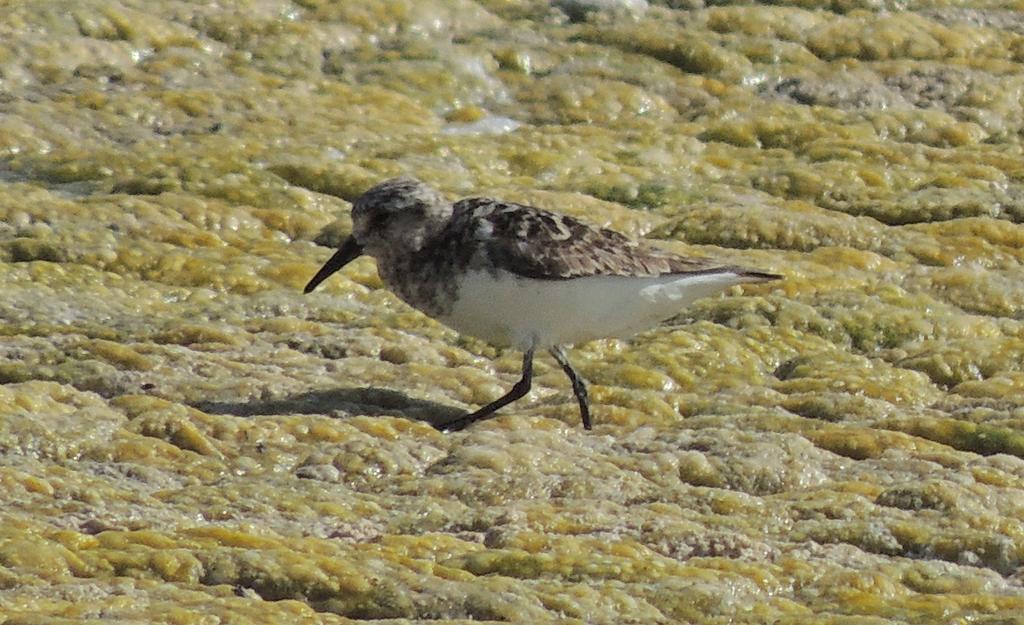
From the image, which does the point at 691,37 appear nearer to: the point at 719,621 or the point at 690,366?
the point at 690,366

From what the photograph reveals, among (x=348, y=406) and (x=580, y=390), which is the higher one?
A: (x=580, y=390)

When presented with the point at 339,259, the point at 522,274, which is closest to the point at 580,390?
the point at 522,274

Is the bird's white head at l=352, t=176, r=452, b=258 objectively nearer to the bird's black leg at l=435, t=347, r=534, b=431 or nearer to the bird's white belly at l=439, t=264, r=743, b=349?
the bird's white belly at l=439, t=264, r=743, b=349

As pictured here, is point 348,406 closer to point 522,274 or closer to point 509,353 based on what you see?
point 522,274

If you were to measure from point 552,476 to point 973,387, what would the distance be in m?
3.13

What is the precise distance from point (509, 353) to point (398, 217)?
124cm

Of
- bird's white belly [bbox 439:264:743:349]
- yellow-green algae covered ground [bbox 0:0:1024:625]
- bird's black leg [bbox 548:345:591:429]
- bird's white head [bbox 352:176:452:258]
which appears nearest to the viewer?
yellow-green algae covered ground [bbox 0:0:1024:625]

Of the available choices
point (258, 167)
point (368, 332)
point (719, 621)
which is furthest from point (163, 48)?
point (719, 621)

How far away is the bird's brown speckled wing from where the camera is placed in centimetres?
980

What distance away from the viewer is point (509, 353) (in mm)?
11023

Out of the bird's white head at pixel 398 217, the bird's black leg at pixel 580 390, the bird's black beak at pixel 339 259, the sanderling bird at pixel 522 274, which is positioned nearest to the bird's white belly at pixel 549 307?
the sanderling bird at pixel 522 274

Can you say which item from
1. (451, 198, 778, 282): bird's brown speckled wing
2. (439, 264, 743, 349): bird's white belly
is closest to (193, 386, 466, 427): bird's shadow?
(439, 264, 743, 349): bird's white belly

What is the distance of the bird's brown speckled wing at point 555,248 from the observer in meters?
9.80

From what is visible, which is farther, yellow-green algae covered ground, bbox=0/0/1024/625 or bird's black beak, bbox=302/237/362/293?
bird's black beak, bbox=302/237/362/293
